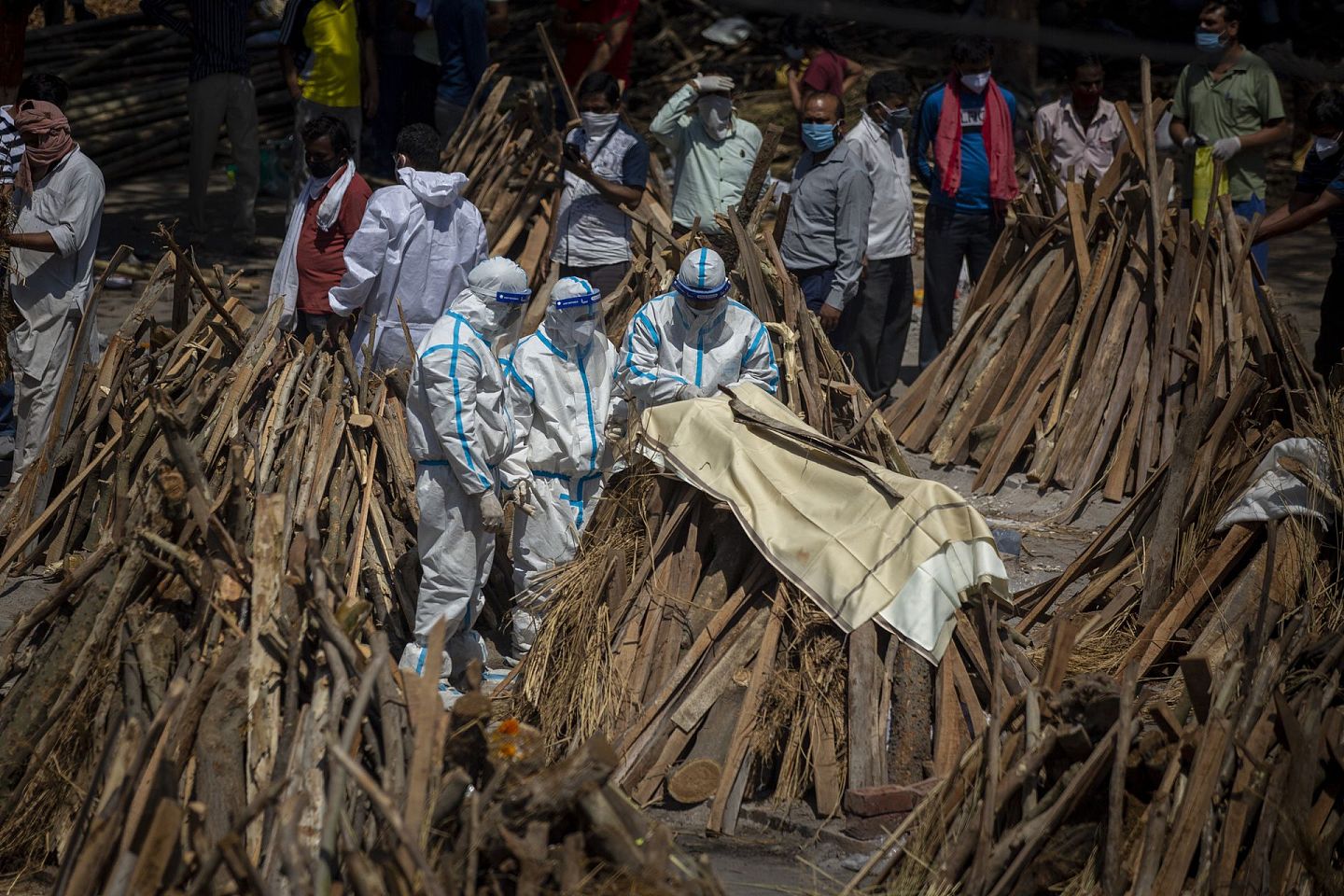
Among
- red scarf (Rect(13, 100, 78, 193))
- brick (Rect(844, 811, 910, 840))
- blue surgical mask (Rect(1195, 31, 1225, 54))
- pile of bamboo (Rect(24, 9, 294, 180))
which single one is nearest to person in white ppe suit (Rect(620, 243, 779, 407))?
brick (Rect(844, 811, 910, 840))

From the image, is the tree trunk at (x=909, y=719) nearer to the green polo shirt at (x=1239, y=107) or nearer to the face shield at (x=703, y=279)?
the face shield at (x=703, y=279)

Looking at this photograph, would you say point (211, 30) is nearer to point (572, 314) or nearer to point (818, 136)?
point (818, 136)

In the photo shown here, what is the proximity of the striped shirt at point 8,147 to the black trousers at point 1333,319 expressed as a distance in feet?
23.3

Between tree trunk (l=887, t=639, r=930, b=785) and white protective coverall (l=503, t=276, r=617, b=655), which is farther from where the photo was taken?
white protective coverall (l=503, t=276, r=617, b=655)

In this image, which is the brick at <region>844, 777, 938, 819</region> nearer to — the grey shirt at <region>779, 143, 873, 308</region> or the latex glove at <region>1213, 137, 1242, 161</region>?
the grey shirt at <region>779, 143, 873, 308</region>

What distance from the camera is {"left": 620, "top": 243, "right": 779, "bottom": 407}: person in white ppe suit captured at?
5.96 m

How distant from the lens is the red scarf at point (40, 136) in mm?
6730

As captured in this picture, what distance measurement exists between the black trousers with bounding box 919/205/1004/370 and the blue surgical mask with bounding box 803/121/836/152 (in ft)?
4.63

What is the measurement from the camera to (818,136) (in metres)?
8.10

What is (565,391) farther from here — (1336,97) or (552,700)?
(1336,97)

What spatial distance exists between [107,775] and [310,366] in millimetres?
2764

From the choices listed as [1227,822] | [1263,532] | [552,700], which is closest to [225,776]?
[552,700]

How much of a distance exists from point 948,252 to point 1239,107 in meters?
2.03

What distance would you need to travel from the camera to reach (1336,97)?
313 inches
